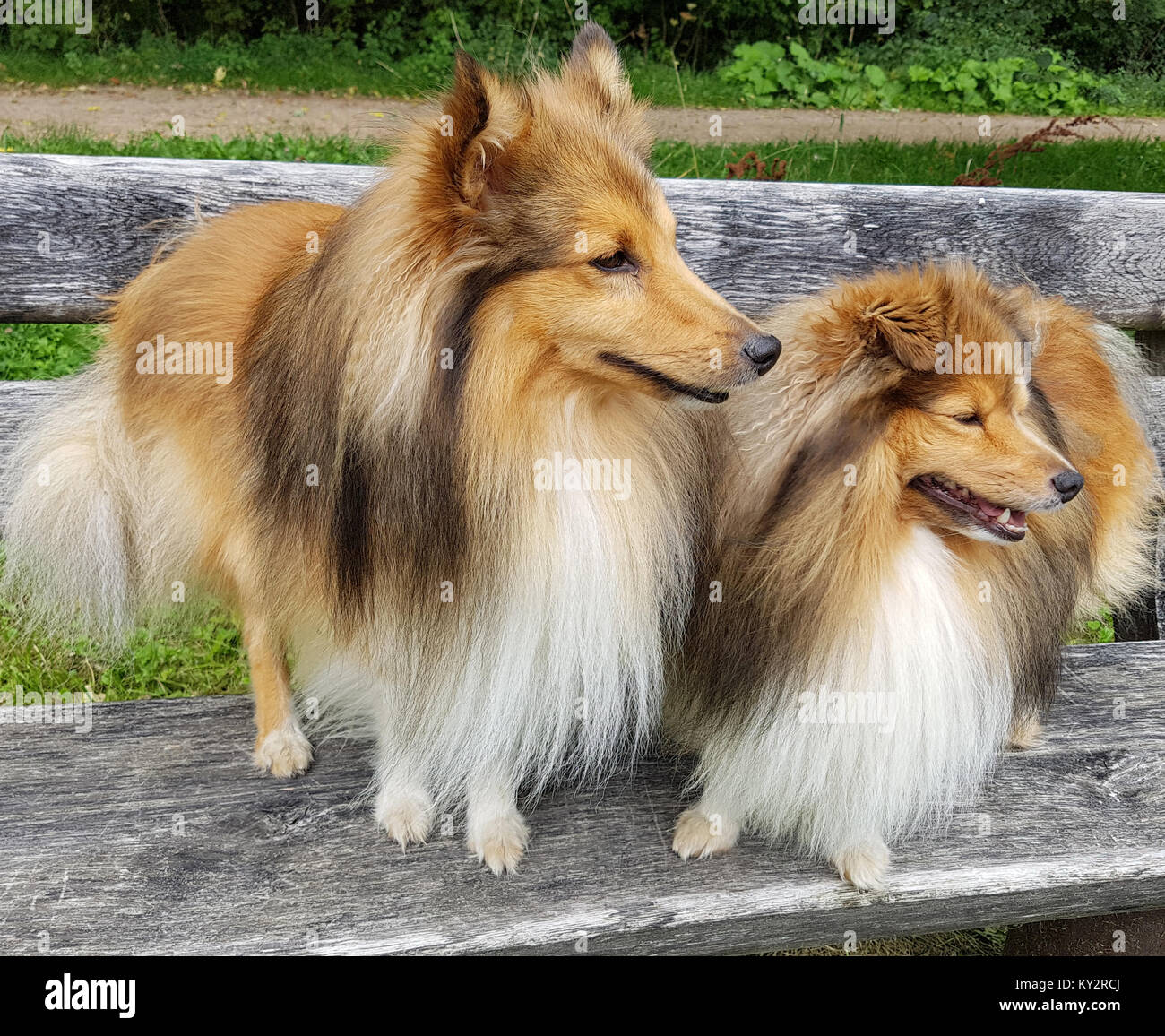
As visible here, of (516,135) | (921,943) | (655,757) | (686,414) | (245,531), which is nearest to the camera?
(516,135)

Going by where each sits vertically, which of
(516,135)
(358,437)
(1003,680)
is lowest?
(1003,680)

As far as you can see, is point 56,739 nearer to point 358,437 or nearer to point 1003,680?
point 358,437

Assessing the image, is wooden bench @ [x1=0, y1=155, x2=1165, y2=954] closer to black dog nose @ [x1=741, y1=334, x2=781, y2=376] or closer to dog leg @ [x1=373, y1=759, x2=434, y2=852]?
dog leg @ [x1=373, y1=759, x2=434, y2=852]

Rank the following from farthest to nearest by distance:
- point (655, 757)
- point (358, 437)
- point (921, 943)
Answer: point (921, 943)
point (655, 757)
point (358, 437)

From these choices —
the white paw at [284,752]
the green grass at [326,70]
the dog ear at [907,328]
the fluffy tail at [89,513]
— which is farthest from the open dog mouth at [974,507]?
the green grass at [326,70]

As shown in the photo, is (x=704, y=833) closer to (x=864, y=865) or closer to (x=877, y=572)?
(x=864, y=865)

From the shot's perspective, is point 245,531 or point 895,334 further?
point 245,531

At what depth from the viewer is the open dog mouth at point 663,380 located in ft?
6.09

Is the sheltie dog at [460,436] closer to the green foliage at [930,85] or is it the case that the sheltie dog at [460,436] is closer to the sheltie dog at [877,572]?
the sheltie dog at [877,572]

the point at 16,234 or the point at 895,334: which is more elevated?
the point at 16,234

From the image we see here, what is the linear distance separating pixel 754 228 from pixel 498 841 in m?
1.73

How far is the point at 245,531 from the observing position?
7.54 ft

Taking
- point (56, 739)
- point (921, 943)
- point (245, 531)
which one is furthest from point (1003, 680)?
point (56, 739)
